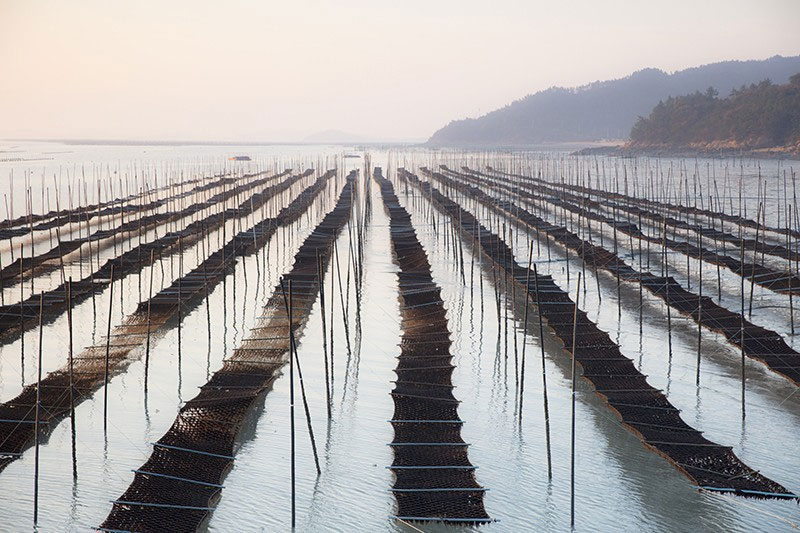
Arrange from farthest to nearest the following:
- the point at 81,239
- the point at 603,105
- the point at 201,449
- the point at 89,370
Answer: the point at 603,105, the point at 81,239, the point at 89,370, the point at 201,449

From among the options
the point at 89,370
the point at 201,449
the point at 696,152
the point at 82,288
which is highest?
the point at 696,152

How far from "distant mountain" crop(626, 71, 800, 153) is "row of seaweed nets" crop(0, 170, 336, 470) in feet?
196

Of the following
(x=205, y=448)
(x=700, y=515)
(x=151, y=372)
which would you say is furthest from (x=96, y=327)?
(x=700, y=515)

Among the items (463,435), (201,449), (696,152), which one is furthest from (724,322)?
(696,152)

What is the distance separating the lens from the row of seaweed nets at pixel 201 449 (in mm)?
7609

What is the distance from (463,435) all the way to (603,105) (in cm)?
16593

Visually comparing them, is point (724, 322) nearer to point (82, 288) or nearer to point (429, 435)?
point (429, 435)

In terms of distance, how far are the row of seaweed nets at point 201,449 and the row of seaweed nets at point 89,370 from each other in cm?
128

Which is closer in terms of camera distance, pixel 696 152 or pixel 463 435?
pixel 463 435

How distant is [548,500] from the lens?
8.66 meters

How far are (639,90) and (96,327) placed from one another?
16913 centimetres

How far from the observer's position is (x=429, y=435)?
363 inches

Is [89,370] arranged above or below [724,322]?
below

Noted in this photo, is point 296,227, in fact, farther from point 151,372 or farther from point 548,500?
point 548,500
